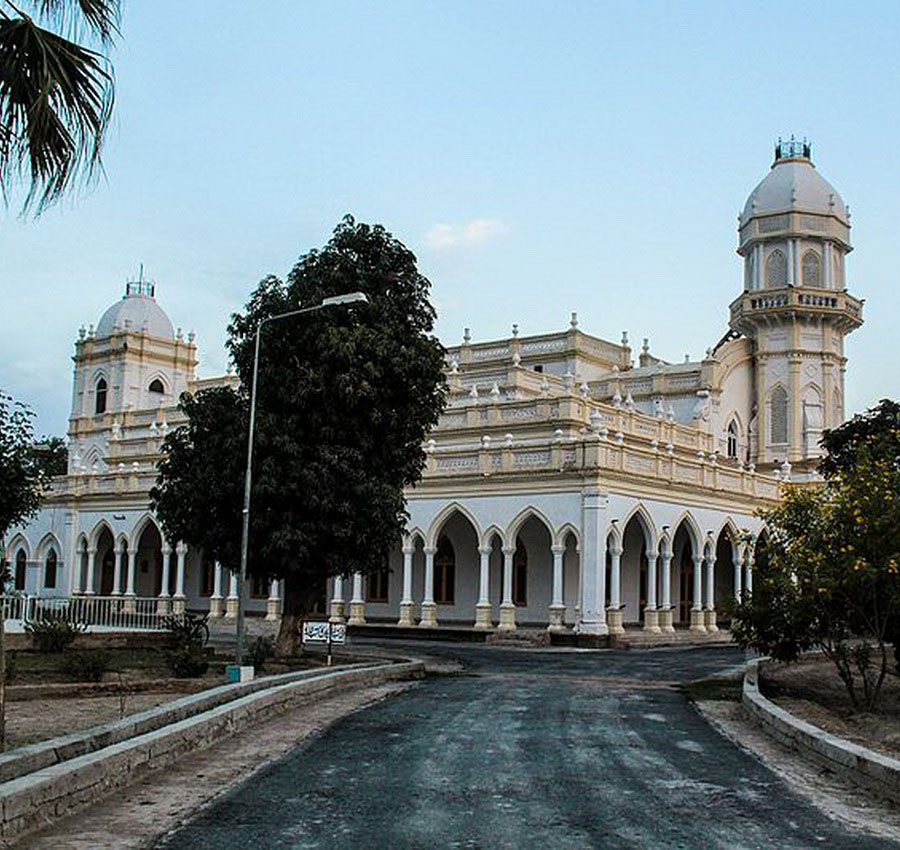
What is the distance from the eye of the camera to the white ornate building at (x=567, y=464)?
37000 mm

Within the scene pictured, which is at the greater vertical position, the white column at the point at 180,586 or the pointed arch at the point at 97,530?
the pointed arch at the point at 97,530

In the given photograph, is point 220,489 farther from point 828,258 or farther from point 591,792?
point 828,258

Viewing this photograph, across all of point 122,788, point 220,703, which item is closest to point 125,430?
point 220,703

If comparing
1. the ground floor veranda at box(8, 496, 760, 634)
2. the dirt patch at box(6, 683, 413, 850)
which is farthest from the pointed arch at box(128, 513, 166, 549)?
the dirt patch at box(6, 683, 413, 850)

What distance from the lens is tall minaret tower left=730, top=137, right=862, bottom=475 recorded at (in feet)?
169

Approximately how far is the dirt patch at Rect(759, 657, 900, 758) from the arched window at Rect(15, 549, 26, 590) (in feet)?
128

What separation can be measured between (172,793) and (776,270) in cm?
4695

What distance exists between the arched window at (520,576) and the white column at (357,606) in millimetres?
5388

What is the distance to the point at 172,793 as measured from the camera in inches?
402

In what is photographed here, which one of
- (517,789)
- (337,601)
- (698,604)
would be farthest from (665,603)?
(517,789)

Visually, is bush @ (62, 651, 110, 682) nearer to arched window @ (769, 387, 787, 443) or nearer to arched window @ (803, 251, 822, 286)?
arched window @ (769, 387, 787, 443)

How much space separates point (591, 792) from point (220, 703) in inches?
257

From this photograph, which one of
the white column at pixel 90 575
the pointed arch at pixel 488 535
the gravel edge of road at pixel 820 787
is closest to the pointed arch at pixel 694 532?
the pointed arch at pixel 488 535

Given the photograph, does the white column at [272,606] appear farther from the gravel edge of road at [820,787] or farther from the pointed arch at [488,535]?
the gravel edge of road at [820,787]
